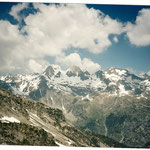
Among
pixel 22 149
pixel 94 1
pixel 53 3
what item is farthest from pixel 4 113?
pixel 94 1

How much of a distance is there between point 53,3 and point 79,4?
203 inches

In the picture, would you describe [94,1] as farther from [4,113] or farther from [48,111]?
[48,111]

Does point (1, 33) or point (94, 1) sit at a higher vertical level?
point (94, 1)

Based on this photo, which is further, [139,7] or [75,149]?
[139,7]

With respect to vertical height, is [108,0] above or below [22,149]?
above

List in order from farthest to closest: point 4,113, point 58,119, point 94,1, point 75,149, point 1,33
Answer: point 58,119 < point 4,113 < point 1,33 < point 94,1 < point 75,149

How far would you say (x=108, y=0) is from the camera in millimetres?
34531

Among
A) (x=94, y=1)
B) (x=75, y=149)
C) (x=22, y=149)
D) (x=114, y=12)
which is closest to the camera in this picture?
(x=22, y=149)

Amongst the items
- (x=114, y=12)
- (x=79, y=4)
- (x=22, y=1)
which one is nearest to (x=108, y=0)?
(x=114, y=12)

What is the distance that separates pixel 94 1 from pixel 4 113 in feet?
137

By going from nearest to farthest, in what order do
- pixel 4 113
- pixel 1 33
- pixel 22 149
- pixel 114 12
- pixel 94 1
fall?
pixel 22 149
pixel 94 1
pixel 114 12
pixel 1 33
pixel 4 113

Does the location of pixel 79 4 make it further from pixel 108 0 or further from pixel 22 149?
pixel 22 149

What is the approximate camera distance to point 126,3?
3388cm

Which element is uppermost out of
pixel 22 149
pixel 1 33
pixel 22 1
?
pixel 22 1
